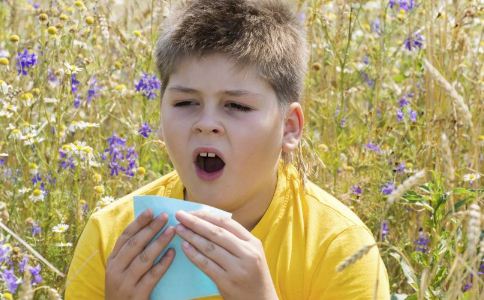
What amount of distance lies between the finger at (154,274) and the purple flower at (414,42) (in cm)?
183

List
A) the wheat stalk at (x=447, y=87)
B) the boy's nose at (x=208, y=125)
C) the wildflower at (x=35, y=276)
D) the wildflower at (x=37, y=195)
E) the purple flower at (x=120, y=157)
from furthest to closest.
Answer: the purple flower at (x=120, y=157) → the wildflower at (x=37, y=195) → the wildflower at (x=35, y=276) → the boy's nose at (x=208, y=125) → the wheat stalk at (x=447, y=87)

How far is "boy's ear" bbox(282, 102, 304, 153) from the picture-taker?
2.54m

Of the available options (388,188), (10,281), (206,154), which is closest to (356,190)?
(388,188)

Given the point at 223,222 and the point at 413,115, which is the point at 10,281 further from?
the point at 413,115

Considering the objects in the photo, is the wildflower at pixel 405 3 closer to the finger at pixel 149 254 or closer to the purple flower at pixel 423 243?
the purple flower at pixel 423 243

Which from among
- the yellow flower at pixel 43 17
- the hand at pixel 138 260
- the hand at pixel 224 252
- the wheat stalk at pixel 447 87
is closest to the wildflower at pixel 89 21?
the yellow flower at pixel 43 17

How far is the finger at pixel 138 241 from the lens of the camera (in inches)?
82.9

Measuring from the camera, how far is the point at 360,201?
3139mm

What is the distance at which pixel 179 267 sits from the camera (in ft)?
7.04

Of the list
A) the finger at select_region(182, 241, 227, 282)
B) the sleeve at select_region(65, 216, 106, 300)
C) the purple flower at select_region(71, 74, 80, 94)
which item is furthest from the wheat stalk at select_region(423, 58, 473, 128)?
the purple flower at select_region(71, 74, 80, 94)

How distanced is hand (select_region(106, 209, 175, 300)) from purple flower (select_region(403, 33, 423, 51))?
1.84 metres

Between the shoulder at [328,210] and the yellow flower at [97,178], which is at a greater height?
the shoulder at [328,210]

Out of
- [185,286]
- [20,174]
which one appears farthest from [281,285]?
[20,174]

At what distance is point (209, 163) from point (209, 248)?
1.06ft
